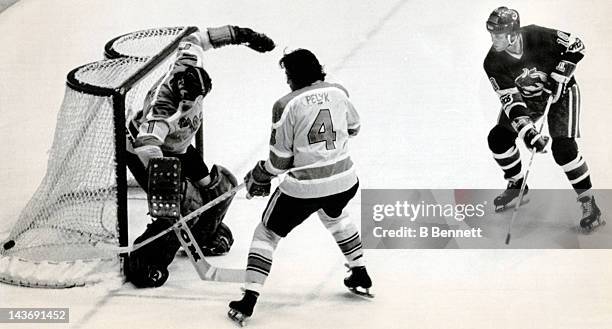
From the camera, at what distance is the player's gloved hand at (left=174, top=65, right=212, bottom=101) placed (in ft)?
19.5

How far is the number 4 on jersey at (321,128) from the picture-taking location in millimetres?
5617

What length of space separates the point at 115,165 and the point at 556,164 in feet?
5.90

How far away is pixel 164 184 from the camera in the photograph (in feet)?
19.1

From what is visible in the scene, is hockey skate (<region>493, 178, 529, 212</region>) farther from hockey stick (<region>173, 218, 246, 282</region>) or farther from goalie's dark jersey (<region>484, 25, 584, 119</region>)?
hockey stick (<region>173, 218, 246, 282</region>)

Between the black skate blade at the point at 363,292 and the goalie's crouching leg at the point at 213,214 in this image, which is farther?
the goalie's crouching leg at the point at 213,214

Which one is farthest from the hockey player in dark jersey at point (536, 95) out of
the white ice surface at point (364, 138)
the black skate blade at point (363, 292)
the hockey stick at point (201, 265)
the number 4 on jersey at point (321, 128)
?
the hockey stick at point (201, 265)

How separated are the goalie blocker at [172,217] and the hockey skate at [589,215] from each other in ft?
4.55

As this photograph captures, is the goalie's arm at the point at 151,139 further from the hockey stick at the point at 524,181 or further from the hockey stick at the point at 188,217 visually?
the hockey stick at the point at 524,181

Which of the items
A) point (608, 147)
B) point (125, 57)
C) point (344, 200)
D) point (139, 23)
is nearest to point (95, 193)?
point (125, 57)

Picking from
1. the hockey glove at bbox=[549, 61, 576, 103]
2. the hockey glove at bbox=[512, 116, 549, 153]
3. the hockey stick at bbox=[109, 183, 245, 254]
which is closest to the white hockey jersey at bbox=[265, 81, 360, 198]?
the hockey stick at bbox=[109, 183, 245, 254]

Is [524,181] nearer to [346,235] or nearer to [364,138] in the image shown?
[364,138]

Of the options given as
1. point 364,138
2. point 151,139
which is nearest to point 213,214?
point 151,139

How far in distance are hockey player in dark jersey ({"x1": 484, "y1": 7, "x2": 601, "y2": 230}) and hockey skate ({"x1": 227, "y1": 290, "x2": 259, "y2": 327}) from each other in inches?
50.4

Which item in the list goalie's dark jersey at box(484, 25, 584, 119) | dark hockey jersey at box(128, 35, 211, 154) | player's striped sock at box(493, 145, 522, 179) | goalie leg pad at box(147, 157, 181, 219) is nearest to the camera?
goalie leg pad at box(147, 157, 181, 219)
